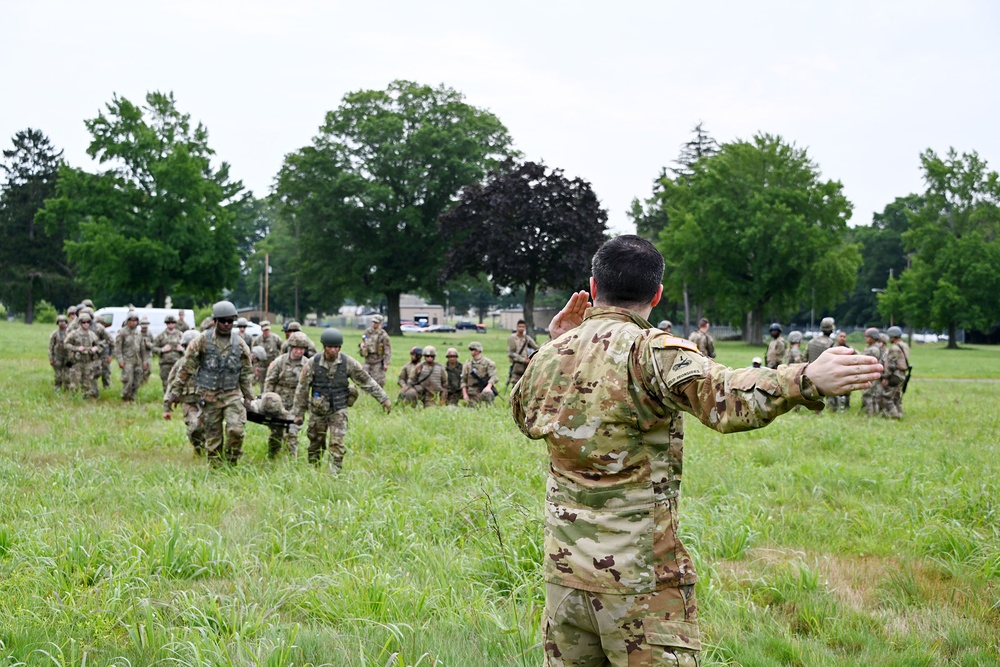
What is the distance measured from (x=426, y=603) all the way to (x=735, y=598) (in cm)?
197

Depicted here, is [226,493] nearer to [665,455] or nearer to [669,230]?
[665,455]

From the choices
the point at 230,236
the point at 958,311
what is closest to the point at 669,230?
the point at 958,311

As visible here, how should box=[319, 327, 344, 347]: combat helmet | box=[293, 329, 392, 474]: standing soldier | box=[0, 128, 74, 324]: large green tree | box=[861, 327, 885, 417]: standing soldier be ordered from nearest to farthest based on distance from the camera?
1. box=[319, 327, 344, 347]: combat helmet
2. box=[293, 329, 392, 474]: standing soldier
3. box=[861, 327, 885, 417]: standing soldier
4. box=[0, 128, 74, 324]: large green tree

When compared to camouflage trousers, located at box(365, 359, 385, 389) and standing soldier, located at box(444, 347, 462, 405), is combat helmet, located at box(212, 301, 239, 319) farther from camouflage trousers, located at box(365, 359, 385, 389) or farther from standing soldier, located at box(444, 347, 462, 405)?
camouflage trousers, located at box(365, 359, 385, 389)

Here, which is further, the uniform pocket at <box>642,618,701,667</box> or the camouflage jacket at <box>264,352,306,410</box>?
the camouflage jacket at <box>264,352,306,410</box>

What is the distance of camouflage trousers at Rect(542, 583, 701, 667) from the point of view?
8.55ft

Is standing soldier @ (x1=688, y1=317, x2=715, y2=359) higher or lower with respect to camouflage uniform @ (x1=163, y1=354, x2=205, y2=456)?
higher

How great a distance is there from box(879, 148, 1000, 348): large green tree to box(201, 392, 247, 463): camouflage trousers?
50294 millimetres

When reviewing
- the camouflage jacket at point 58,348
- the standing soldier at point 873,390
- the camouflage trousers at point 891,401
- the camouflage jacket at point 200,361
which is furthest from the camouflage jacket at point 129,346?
the camouflage trousers at point 891,401

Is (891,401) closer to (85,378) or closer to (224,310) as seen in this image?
(224,310)

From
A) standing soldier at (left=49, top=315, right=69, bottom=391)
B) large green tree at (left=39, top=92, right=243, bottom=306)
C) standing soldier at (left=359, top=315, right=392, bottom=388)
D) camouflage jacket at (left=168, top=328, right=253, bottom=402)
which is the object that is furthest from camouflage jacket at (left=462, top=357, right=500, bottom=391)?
large green tree at (left=39, top=92, right=243, bottom=306)

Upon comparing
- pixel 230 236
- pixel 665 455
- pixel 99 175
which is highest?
pixel 99 175

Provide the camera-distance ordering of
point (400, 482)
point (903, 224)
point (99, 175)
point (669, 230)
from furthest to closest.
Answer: point (903, 224)
point (669, 230)
point (99, 175)
point (400, 482)

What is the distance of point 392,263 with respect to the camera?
50.8 m
